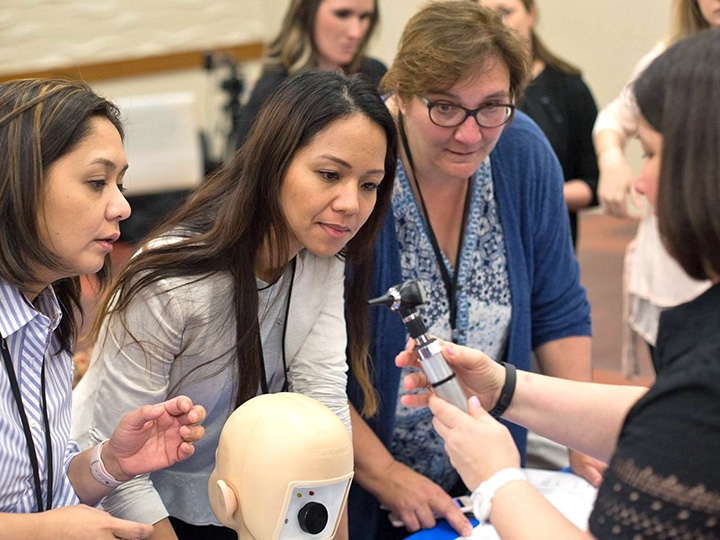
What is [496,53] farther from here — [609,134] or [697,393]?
[697,393]

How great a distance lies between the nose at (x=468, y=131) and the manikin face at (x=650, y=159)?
0.73 m

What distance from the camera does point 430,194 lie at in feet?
6.45

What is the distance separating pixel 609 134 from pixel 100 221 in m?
1.63

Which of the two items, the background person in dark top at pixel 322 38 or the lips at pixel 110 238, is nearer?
the lips at pixel 110 238

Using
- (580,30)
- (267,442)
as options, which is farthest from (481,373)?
(580,30)

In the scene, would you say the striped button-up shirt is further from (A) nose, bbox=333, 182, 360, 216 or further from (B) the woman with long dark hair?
(A) nose, bbox=333, 182, 360, 216

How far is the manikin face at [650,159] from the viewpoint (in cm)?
102

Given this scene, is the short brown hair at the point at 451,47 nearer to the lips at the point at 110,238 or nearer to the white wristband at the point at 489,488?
the lips at the point at 110,238

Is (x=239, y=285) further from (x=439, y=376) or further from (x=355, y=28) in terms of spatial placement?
(x=355, y=28)

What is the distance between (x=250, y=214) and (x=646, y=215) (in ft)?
4.49

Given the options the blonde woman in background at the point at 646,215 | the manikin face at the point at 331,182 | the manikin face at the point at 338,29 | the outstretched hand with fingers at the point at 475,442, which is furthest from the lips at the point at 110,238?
the manikin face at the point at 338,29

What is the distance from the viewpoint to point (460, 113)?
5.93ft

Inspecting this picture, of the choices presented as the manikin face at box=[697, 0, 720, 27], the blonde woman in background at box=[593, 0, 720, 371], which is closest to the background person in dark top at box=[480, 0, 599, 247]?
the blonde woman in background at box=[593, 0, 720, 371]

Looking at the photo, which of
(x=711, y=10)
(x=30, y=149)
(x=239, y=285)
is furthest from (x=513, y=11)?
(x=30, y=149)
